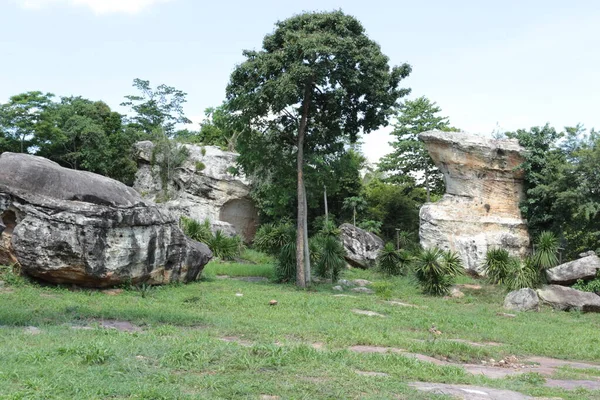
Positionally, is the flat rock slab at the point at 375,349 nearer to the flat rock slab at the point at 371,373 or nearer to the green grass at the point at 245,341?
the green grass at the point at 245,341

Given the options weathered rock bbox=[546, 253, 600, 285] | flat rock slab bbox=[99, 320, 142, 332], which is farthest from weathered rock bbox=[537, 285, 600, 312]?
flat rock slab bbox=[99, 320, 142, 332]

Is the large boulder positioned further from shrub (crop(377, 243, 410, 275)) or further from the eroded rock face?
the eroded rock face

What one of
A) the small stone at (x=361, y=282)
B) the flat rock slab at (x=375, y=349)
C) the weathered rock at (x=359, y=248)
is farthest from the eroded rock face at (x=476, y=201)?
the flat rock slab at (x=375, y=349)

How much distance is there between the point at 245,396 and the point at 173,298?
9246mm

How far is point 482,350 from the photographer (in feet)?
29.8

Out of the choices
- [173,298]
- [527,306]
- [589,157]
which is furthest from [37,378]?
[589,157]

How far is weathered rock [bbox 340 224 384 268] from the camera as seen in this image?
2777 cm

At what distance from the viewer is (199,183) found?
3400 cm

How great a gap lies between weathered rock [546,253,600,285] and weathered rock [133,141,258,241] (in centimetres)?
1989

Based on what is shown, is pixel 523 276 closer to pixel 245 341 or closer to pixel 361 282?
pixel 361 282

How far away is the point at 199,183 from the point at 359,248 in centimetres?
1191

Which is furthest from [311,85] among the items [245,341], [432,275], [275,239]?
[245,341]

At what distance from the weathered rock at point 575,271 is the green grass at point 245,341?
3.82m

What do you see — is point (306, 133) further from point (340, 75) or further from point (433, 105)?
point (433, 105)
